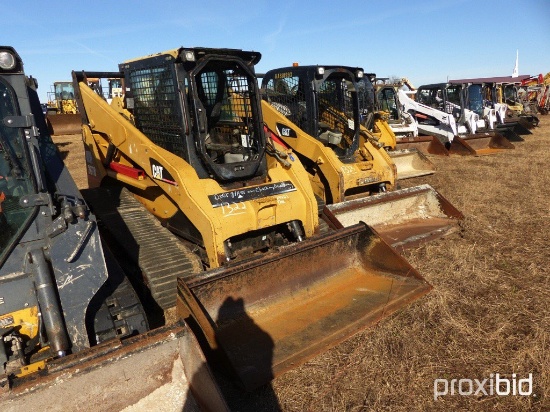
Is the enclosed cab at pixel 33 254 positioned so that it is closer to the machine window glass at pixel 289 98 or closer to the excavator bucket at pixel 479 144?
the machine window glass at pixel 289 98

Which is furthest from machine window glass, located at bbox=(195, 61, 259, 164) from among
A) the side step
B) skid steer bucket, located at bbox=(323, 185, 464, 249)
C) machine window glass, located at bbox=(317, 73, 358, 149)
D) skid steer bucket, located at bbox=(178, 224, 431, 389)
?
machine window glass, located at bbox=(317, 73, 358, 149)

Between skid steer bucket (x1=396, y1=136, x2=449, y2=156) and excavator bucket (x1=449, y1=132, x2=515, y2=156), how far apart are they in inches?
21.0

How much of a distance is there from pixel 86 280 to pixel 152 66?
2.43 meters

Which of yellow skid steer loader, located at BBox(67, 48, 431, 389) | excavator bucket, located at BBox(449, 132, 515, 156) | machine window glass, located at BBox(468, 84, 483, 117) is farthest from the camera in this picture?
machine window glass, located at BBox(468, 84, 483, 117)

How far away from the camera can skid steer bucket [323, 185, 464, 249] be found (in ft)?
15.9

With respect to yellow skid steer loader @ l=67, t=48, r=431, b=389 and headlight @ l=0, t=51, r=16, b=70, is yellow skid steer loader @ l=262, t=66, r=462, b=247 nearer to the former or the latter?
yellow skid steer loader @ l=67, t=48, r=431, b=389

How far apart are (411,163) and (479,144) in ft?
13.7

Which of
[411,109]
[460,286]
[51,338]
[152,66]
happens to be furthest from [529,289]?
[411,109]

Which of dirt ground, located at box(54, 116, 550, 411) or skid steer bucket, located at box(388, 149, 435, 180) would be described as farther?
skid steer bucket, located at box(388, 149, 435, 180)

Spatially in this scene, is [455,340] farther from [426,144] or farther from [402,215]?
[426,144]

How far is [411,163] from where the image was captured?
9.41 meters

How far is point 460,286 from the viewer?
393 centimetres

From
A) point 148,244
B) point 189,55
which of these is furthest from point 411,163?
point 148,244

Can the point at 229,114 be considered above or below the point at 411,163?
above
